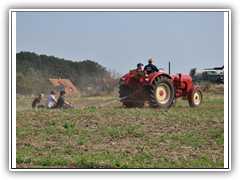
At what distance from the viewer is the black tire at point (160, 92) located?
10656 mm

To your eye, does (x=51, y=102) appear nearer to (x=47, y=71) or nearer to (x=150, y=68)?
(x=150, y=68)

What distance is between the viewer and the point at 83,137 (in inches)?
252

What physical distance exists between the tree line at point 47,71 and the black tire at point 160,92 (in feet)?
45.0

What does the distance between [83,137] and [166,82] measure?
556 cm

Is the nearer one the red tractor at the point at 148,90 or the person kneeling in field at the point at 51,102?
the person kneeling in field at the point at 51,102

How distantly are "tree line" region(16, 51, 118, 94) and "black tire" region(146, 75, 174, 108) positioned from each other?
1370 cm

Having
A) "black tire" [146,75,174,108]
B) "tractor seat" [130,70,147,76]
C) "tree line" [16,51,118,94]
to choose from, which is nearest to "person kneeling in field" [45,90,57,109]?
"tractor seat" [130,70,147,76]

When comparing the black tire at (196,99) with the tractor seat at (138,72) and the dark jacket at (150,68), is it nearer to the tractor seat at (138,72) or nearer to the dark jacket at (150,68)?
the dark jacket at (150,68)

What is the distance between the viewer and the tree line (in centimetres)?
2438

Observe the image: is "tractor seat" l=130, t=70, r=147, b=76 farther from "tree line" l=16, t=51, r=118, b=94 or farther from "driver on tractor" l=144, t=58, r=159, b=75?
"tree line" l=16, t=51, r=118, b=94

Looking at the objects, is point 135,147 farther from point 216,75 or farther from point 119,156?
point 216,75

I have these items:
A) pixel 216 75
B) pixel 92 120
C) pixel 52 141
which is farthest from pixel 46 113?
pixel 216 75

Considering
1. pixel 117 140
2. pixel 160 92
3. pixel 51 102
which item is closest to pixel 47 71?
pixel 51 102

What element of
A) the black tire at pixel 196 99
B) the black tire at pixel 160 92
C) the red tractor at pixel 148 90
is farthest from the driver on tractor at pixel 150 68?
the black tire at pixel 196 99
